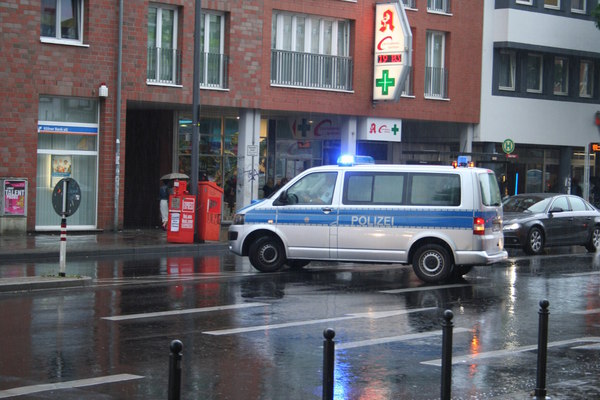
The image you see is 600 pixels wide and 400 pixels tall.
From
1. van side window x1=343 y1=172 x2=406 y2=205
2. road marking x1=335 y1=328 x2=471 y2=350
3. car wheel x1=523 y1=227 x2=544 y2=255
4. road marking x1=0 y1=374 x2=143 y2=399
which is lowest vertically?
road marking x1=0 y1=374 x2=143 y2=399

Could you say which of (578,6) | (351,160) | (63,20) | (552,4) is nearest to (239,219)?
(351,160)

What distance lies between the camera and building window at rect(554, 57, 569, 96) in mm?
41406

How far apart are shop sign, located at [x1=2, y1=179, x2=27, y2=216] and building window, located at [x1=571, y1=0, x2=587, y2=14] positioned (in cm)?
2472

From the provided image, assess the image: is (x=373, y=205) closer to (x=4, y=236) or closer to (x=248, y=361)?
(x=248, y=361)

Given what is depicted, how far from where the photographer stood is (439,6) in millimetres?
37281

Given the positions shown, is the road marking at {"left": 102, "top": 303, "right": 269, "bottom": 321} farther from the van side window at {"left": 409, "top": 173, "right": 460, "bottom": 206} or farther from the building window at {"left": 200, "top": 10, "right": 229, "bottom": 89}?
the building window at {"left": 200, "top": 10, "right": 229, "bottom": 89}

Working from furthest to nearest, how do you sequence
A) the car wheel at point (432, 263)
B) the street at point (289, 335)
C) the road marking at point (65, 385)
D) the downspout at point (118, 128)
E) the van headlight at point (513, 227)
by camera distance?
the downspout at point (118, 128), the van headlight at point (513, 227), the car wheel at point (432, 263), the street at point (289, 335), the road marking at point (65, 385)

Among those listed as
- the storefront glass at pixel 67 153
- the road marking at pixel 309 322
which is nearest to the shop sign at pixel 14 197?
the storefront glass at pixel 67 153

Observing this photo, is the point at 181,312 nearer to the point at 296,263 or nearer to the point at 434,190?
the point at 434,190

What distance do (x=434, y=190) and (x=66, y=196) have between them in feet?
20.0

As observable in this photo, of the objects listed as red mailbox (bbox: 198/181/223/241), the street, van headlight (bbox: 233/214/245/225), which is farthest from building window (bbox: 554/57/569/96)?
van headlight (bbox: 233/214/245/225)

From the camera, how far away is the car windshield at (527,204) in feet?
82.3

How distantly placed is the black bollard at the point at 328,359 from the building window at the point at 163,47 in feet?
78.2

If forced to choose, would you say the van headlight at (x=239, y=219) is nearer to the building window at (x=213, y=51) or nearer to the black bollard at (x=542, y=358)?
the black bollard at (x=542, y=358)
